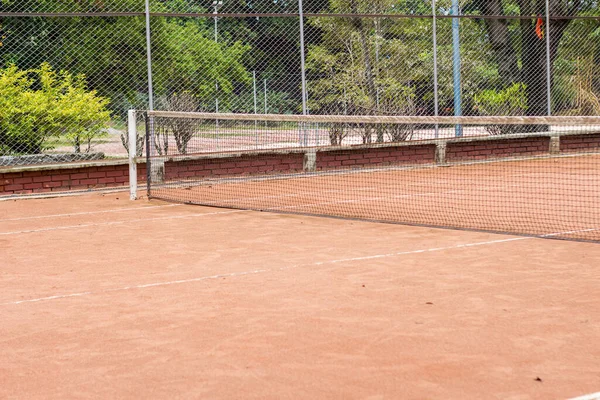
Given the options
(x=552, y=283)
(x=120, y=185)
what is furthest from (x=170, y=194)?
(x=552, y=283)

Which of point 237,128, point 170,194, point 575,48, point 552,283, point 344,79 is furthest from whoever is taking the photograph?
point 575,48

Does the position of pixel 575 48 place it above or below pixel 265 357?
above

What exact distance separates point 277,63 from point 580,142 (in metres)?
7.03

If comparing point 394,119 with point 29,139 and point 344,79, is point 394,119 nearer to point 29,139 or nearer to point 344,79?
point 29,139

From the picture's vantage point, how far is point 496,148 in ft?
59.1

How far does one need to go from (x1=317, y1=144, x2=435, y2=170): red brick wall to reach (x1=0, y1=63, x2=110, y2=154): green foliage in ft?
12.7

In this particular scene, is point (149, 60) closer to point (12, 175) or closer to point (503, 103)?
point (12, 175)

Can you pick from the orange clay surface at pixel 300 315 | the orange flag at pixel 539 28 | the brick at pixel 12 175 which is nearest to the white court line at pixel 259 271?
the orange clay surface at pixel 300 315

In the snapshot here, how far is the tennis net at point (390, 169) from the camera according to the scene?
1027 cm

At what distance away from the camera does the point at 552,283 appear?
6.41 m

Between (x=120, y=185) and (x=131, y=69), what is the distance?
1.71m

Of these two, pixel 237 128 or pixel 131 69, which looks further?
pixel 237 128

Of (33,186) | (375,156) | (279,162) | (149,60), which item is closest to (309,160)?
(279,162)

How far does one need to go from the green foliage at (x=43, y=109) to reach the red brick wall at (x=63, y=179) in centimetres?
36
